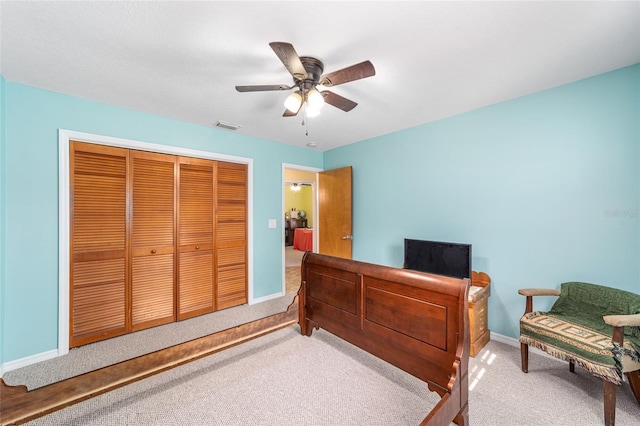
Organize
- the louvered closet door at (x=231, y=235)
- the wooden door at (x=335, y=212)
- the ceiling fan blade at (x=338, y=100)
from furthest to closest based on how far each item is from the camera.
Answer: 1. the wooden door at (x=335, y=212)
2. the louvered closet door at (x=231, y=235)
3. the ceiling fan blade at (x=338, y=100)

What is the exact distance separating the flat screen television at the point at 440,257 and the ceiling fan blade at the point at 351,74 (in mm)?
1915

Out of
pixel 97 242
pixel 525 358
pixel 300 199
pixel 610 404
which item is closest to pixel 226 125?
pixel 97 242

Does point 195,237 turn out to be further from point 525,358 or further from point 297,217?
point 297,217

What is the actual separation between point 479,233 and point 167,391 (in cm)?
322

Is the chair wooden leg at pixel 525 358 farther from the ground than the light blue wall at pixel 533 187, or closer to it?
closer to it

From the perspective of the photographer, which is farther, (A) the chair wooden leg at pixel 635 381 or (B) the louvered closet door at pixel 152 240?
Answer: (B) the louvered closet door at pixel 152 240

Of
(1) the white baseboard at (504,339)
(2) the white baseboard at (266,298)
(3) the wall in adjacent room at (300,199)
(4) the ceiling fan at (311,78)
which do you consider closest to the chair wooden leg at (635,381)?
(1) the white baseboard at (504,339)

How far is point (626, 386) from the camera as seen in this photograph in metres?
1.92

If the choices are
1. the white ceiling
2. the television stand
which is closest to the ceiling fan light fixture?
the white ceiling

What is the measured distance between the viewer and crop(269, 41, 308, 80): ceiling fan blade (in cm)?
140

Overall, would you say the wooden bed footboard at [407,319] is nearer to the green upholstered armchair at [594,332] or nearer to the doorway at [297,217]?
the green upholstered armchair at [594,332]

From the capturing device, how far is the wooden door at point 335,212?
4.08 meters

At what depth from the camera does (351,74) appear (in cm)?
167

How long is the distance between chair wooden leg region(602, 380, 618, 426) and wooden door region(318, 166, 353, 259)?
2.85 metres
